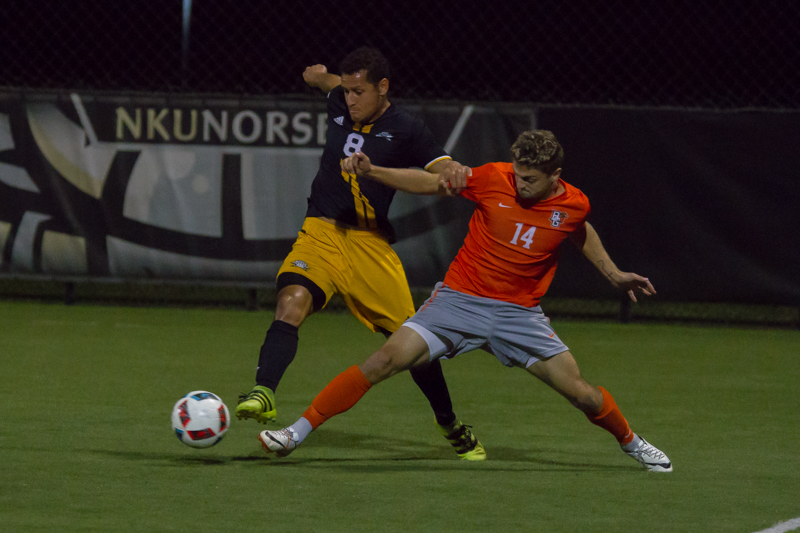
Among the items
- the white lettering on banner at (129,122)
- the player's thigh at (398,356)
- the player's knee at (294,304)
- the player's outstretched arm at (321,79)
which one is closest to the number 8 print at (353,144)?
the player's outstretched arm at (321,79)

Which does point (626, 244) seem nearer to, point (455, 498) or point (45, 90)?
point (45, 90)

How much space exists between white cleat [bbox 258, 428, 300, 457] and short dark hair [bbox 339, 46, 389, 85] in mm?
1807

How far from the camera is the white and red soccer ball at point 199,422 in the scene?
202 inches

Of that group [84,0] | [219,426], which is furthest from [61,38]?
[219,426]

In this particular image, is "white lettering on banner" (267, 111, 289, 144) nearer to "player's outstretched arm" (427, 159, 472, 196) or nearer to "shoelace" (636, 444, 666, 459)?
"player's outstretched arm" (427, 159, 472, 196)

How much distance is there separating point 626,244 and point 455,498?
6264 millimetres

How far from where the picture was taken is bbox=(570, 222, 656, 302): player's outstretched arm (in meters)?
5.29

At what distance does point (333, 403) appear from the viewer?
5215 mm

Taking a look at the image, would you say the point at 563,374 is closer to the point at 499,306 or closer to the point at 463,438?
the point at 499,306

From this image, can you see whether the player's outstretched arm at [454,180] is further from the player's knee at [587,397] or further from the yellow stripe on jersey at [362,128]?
the player's knee at [587,397]

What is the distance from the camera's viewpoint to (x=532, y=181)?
507 centimetres

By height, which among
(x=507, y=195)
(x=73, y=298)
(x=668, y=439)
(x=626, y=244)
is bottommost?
(x=73, y=298)

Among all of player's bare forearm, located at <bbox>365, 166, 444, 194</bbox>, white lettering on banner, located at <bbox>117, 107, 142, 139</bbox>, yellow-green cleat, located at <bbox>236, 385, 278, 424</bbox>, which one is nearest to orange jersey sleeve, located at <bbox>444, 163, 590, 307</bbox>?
player's bare forearm, located at <bbox>365, 166, 444, 194</bbox>

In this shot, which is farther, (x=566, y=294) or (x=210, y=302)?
(x=210, y=302)
